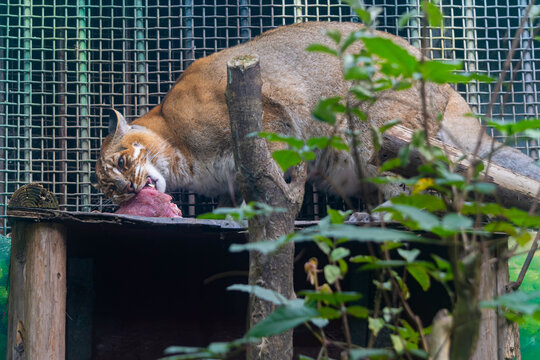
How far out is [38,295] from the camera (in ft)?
9.75

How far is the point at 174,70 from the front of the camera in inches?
198

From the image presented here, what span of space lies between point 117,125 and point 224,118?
2.64ft

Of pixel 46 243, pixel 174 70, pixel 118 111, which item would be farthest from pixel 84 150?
pixel 46 243

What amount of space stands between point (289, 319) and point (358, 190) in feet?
11.8

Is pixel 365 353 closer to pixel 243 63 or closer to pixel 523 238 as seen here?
pixel 523 238

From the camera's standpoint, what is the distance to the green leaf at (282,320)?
Answer: 4.26ft

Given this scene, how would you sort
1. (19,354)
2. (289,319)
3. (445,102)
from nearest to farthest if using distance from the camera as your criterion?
(289,319)
(19,354)
(445,102)

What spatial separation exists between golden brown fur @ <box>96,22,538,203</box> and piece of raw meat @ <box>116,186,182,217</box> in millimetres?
202

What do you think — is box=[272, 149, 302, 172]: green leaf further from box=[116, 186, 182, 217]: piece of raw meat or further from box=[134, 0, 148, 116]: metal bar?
box=[134, 0, 148, 116]: metal bar

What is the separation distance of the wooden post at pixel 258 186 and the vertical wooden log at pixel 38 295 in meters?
1.03

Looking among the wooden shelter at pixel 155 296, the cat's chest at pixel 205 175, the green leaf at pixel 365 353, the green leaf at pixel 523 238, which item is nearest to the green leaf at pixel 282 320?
the green leaf at pixel 365 353

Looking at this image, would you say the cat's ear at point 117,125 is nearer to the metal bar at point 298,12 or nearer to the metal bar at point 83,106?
the metal bar at point 83,106

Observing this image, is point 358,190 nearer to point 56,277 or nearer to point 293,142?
point 56,277

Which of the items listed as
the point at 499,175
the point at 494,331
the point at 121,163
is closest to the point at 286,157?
the point at 499,175
